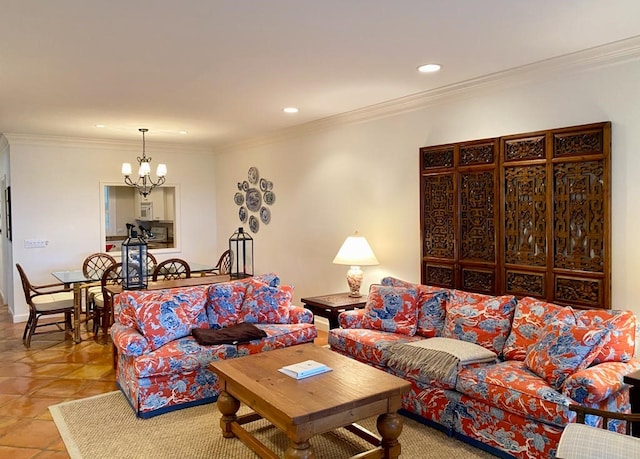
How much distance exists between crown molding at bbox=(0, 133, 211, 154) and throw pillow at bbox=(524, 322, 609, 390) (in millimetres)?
6260

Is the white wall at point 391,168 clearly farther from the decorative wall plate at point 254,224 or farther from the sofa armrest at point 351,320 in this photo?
the sofa armrest at point 351,320

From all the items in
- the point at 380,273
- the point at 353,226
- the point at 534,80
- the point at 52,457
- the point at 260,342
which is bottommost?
the point at 52,457

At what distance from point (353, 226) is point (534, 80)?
241 centimetres

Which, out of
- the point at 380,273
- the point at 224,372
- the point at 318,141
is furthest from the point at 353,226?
the point at 224,372

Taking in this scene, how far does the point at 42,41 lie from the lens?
9.76 feet

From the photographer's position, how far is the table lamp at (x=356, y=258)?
4.85m

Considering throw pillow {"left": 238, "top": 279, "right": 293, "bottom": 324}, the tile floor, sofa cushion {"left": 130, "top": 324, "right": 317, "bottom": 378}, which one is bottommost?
the tile floor

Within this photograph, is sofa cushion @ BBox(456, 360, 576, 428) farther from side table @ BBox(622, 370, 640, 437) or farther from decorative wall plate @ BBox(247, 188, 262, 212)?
decorative wall plate @ BBox(247, 188, 262, 212)

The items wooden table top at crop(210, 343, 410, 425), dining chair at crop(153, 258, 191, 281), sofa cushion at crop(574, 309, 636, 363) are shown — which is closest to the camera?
wooden table top at crop(210, 343, 410, 425)

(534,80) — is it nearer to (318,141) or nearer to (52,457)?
(318,141)

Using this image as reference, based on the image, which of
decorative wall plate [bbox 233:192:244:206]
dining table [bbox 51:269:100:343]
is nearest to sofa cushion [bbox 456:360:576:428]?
dining table [bbox 51:269:100:343]

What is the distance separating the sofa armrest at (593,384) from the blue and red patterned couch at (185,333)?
7.41ft

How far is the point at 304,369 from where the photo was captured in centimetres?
301

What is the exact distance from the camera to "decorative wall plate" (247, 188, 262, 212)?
7121mm
